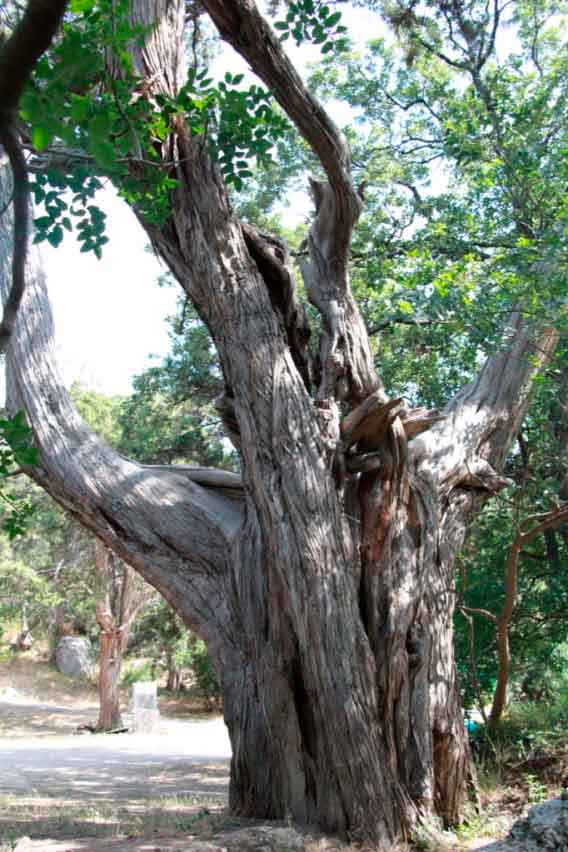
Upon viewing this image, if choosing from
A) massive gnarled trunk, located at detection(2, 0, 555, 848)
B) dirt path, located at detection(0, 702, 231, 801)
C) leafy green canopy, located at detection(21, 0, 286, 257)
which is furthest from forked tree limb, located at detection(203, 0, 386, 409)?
dirt path, located at detection(0, 702, 231, 801)

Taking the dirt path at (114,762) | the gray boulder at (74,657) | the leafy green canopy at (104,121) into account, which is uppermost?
the leafy green canopy at (104,121)

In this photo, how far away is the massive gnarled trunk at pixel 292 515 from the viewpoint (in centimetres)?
518

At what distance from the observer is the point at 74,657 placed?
29.2 meters

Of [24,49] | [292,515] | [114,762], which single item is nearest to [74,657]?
[114,762]

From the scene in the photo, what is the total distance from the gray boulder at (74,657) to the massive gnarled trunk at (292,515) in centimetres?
2454

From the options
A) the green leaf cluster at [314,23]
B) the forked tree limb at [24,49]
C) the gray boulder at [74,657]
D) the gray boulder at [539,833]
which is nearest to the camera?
the forked tree limb at [24,49]

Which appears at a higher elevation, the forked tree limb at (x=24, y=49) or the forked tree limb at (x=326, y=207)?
the forked tree limb at (x=326, y=207)

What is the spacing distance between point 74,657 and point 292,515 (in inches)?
1031

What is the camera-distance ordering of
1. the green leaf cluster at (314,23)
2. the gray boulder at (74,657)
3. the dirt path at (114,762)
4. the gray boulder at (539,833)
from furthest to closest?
the gray boulder at (74,657), the dirt path at (114,762), the green leaf cluster at (314,23), the gray boulder at (539,833)

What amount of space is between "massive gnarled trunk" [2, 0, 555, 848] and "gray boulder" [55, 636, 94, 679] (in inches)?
966

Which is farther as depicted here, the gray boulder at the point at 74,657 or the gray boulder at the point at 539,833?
the gray boulder at the point at 74,657

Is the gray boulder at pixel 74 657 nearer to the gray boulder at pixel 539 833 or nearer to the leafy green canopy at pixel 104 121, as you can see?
the leafy green canopy at pixel 104 121

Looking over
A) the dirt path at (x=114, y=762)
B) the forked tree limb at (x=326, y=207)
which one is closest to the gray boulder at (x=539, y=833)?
the forked tree limb at (x=326, y=207)

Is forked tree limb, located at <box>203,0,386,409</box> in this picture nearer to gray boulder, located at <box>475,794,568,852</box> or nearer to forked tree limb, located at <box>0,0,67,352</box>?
forked tree limb, located at <box>0,0,67,352</box>
